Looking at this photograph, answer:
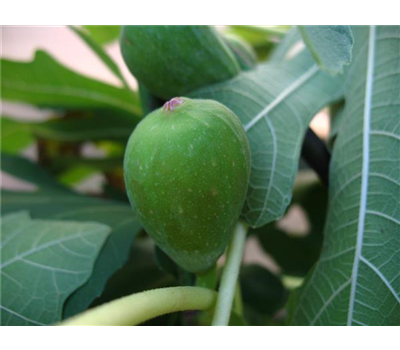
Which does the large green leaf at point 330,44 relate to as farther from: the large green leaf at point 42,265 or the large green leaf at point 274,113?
the large green leaf at point 42,265

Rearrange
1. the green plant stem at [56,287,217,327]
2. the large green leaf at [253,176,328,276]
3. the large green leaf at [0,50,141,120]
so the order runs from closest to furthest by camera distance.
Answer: the green plant stem at [56,287,217,327] → the large green leaf at [0,50,141,120] → the large green leaf at [253,176,328,276]

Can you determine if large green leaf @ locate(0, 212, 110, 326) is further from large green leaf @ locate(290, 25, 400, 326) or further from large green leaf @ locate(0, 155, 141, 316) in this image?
large green leaf @ locate(290, 25, 400, 326)

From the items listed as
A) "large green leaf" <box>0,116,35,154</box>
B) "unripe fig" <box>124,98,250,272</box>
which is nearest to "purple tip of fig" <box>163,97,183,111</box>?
"unripe fig" <box>124,98,250,272</box>

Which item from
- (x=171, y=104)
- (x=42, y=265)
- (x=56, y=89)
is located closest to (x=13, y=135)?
(x=56, y=89)

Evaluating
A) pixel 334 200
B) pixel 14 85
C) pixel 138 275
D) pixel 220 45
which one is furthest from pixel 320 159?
pixel 14 85
